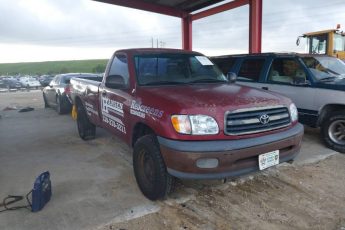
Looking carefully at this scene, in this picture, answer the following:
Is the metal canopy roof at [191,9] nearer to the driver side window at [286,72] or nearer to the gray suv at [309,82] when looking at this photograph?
the gray suv at [309,82]

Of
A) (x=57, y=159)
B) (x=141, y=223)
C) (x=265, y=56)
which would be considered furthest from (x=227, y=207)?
(x=265, y=56)

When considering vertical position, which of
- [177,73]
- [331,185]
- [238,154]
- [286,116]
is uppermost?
[177,73]

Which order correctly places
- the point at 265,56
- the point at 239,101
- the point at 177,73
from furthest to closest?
the point at 265,56 → the point at 177,73 → the point at 239,101

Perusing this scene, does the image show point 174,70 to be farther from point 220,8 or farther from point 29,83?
point 29,83

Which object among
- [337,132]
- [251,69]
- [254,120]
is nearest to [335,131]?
[337,132]

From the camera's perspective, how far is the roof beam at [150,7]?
964 centimetres

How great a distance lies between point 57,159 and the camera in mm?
5547

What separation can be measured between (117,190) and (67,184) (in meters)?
0.75

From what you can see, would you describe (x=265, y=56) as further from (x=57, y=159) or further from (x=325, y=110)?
(x=57, y=159)

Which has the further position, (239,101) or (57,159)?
(57,159)

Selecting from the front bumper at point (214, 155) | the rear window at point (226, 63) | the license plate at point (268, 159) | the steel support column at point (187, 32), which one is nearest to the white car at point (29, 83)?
the steel support column at point (187, 32)

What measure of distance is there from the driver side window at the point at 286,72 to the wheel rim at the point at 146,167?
12.3ft

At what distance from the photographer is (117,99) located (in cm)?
451

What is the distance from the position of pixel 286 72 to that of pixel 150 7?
548 centimetres
